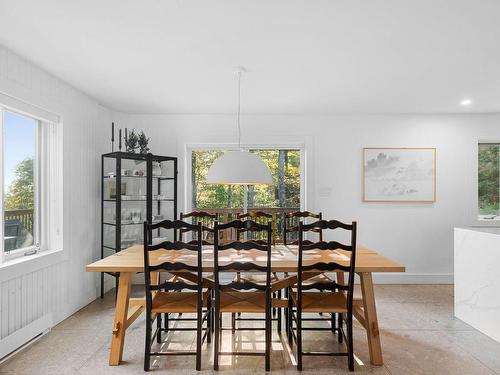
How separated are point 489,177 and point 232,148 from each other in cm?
370

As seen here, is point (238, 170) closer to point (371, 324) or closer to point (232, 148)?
point (371, 324)

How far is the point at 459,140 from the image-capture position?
203 inches

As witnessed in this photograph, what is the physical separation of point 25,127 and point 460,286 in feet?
14.8

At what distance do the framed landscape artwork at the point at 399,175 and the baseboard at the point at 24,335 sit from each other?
4.07 metres

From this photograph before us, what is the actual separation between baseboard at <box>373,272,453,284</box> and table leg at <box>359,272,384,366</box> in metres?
2.44

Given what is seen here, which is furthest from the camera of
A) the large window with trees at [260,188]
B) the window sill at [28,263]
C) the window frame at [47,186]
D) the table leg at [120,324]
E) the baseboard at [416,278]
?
the large window with trees at [260,188]

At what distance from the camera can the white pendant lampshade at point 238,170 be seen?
3072 millimetres

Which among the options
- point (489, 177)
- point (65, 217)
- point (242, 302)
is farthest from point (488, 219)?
point (65, 217)

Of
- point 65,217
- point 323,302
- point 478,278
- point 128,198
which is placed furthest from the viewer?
point 128,198

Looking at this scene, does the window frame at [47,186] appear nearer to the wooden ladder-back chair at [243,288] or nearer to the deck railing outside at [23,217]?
the deck railing outside at [23,217]

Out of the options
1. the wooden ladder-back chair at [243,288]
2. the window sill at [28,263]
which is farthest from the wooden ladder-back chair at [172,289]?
the window sill at [28,263]

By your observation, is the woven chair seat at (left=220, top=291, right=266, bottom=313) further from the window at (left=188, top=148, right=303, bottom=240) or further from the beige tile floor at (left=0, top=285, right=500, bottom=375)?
the window at (left=188, top=148, right=303, bottom=240)

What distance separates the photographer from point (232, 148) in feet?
17.2

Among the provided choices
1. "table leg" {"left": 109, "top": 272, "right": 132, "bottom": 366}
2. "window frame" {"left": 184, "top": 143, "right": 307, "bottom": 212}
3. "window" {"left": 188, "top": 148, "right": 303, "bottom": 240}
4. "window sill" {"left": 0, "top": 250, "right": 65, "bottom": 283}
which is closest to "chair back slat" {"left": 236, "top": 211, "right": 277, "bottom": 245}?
"window" {"left": 188, "top": 148, "right": 303, "bottom": 240}
